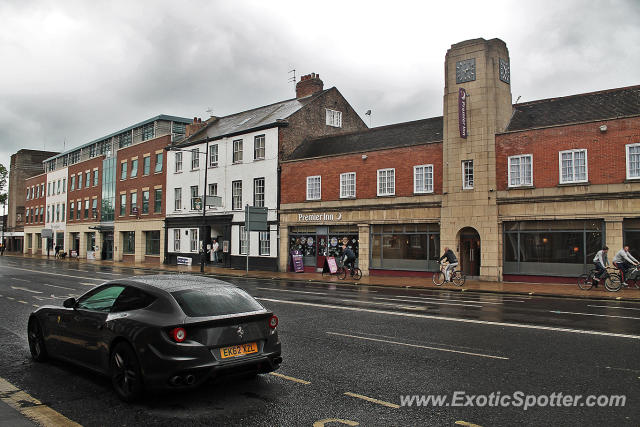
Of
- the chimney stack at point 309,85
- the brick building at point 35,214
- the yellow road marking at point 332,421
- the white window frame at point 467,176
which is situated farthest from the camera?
the brick building at point 35,214

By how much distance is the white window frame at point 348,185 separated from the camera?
29359 mm

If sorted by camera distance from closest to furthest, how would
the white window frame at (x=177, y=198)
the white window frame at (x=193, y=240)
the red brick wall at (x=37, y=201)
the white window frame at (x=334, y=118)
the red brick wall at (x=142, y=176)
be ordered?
the white window frame at (x=334, y=118)
the white window frame at (x=193, y=240)
the white window frame at (x=177, y=198)
the red brick wall at (x=142, y=176)
the red brick wall at (x=37, y=201)

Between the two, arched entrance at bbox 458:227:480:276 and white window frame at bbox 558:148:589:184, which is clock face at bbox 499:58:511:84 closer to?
white window frame at bbox 558:148:589:184

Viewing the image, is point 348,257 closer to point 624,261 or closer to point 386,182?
point 386,182

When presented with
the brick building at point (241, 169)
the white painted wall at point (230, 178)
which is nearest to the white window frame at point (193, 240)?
the brick building at point (241, 169)

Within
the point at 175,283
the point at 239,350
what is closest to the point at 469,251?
the point at 175,283

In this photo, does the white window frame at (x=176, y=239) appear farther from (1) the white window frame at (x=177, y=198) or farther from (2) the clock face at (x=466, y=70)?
(2) the clock face at (x=466, y=70)

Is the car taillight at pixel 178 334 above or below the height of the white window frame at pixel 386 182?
below

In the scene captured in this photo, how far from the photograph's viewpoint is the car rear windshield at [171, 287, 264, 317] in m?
6.02

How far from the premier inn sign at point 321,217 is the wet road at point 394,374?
1737cm

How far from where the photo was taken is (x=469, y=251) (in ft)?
83.7

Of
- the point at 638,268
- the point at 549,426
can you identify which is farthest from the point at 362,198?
the point at 549,426

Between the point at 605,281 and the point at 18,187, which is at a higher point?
the point at 18,187

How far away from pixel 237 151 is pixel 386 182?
13.4 m
